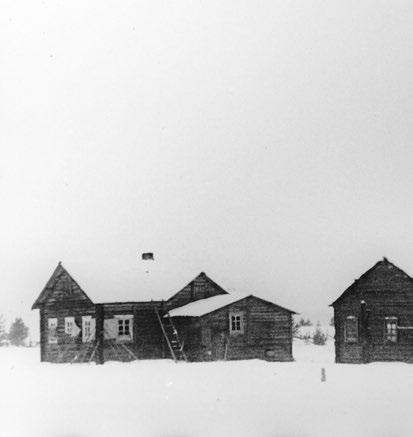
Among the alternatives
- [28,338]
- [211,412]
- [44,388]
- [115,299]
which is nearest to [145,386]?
[44,388]

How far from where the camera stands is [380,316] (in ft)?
128

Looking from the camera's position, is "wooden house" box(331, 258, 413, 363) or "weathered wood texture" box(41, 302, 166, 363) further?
"weathered wood texture" box(41, 302, 166, 363)

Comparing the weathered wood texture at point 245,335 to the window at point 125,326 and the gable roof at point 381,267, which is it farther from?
the gable roof at point 381,267

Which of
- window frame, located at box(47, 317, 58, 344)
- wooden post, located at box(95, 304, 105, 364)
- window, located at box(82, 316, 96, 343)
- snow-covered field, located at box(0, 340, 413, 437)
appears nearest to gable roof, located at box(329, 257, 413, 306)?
snow-covered field, located at box(0, 340, 413, 437)

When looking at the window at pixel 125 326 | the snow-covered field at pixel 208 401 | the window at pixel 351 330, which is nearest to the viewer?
the snow-covered field at pixel 208 401

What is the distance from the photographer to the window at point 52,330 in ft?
140

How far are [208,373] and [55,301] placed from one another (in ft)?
38.6

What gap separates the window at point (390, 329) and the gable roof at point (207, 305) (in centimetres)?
512

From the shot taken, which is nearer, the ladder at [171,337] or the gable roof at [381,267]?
the gable roof at [381,267]

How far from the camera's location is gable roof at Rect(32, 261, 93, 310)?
4269 centimetres

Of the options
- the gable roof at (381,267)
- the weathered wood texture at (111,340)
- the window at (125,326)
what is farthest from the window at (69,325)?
the gable roof at (381,267)

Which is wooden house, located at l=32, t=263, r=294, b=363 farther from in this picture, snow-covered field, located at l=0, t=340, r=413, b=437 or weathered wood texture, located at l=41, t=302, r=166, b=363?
snow-covered field, located at l=0, t=340, r=413, b=437

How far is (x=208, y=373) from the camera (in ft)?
115

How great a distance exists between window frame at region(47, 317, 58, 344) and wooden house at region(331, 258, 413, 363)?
14874 mm
